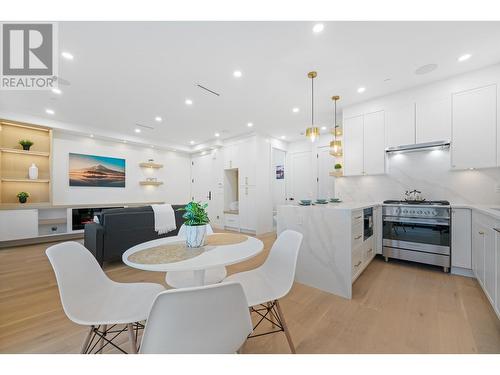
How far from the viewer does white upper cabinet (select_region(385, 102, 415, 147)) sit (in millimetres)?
3152

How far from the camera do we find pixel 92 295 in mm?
1218

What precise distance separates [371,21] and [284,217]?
7.36 ft

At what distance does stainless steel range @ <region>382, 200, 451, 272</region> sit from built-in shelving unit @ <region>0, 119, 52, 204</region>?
7.11m

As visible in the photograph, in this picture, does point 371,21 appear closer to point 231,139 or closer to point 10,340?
point 10,340

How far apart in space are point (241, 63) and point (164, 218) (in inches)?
109

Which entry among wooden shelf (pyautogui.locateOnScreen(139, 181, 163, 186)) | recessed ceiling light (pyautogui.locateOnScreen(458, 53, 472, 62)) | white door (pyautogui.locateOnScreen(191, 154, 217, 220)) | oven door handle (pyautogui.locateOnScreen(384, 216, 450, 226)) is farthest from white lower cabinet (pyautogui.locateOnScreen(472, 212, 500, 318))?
wooden shelf (pyautogui.locateOnScreen(139, 181, 163, 186))

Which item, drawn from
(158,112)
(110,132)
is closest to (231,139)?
(158,112)

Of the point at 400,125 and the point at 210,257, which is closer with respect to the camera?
the point at 210,257

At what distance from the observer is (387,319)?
1.72 m

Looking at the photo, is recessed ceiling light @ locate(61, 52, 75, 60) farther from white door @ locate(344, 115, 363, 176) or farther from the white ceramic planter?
white door @ locate(344, 115, 363, 176)

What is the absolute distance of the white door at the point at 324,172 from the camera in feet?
18.3

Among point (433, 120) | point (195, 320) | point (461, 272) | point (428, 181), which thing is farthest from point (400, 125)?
point (195, 320)

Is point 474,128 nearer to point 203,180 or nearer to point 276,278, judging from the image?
point 276,278

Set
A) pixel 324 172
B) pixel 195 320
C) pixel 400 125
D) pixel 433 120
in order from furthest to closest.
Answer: pixel 324 172 < pixel 400 125 < pixel 433 120 < pixel 195 320
